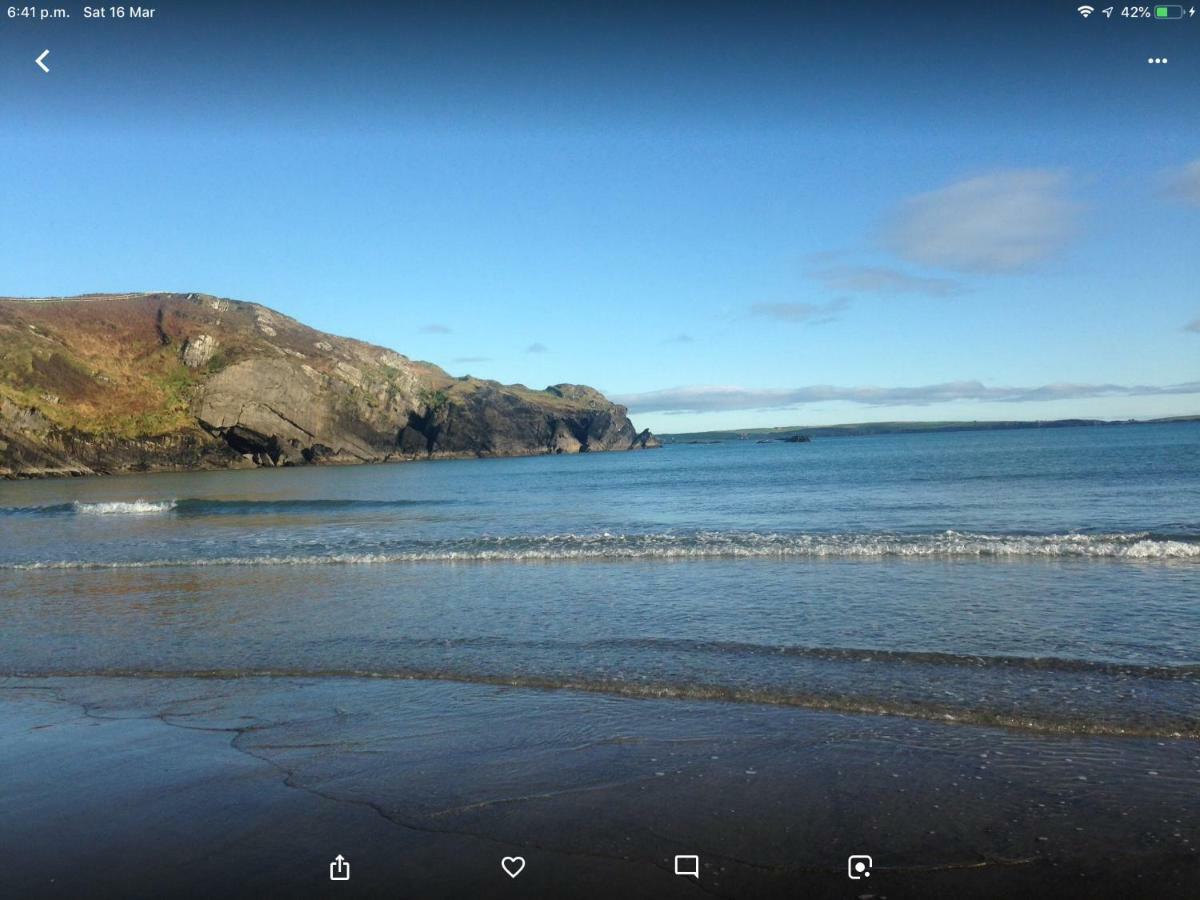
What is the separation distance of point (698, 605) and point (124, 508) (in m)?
40.1

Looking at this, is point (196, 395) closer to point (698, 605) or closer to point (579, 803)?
point (698, 605)

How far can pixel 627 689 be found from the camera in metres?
9.06

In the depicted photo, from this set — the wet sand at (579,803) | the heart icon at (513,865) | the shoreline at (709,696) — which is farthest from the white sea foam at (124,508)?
the heart icon at (513,865)

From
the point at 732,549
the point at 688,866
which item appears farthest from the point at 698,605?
the point at 688,866

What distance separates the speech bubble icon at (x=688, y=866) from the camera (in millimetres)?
5047

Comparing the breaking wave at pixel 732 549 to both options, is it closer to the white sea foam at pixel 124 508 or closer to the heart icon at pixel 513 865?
the heart icon at pixel 513 865

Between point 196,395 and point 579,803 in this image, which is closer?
point 579,803

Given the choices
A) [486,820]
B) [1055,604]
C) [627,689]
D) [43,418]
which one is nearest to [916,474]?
[1055,604]

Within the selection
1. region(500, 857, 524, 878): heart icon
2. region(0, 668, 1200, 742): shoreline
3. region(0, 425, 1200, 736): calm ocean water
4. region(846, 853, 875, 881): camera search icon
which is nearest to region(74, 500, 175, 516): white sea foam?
region(0, 425, 1200, 736): calm ocean water

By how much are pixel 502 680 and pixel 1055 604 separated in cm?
865

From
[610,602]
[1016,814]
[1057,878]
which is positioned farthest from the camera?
[610,602]

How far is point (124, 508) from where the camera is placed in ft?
143

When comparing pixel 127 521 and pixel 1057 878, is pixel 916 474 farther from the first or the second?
pixel 1057 878

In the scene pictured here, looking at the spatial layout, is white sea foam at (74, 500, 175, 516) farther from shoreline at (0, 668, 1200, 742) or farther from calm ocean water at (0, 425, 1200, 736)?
shoreline at (0, 668, 1200, 742)
